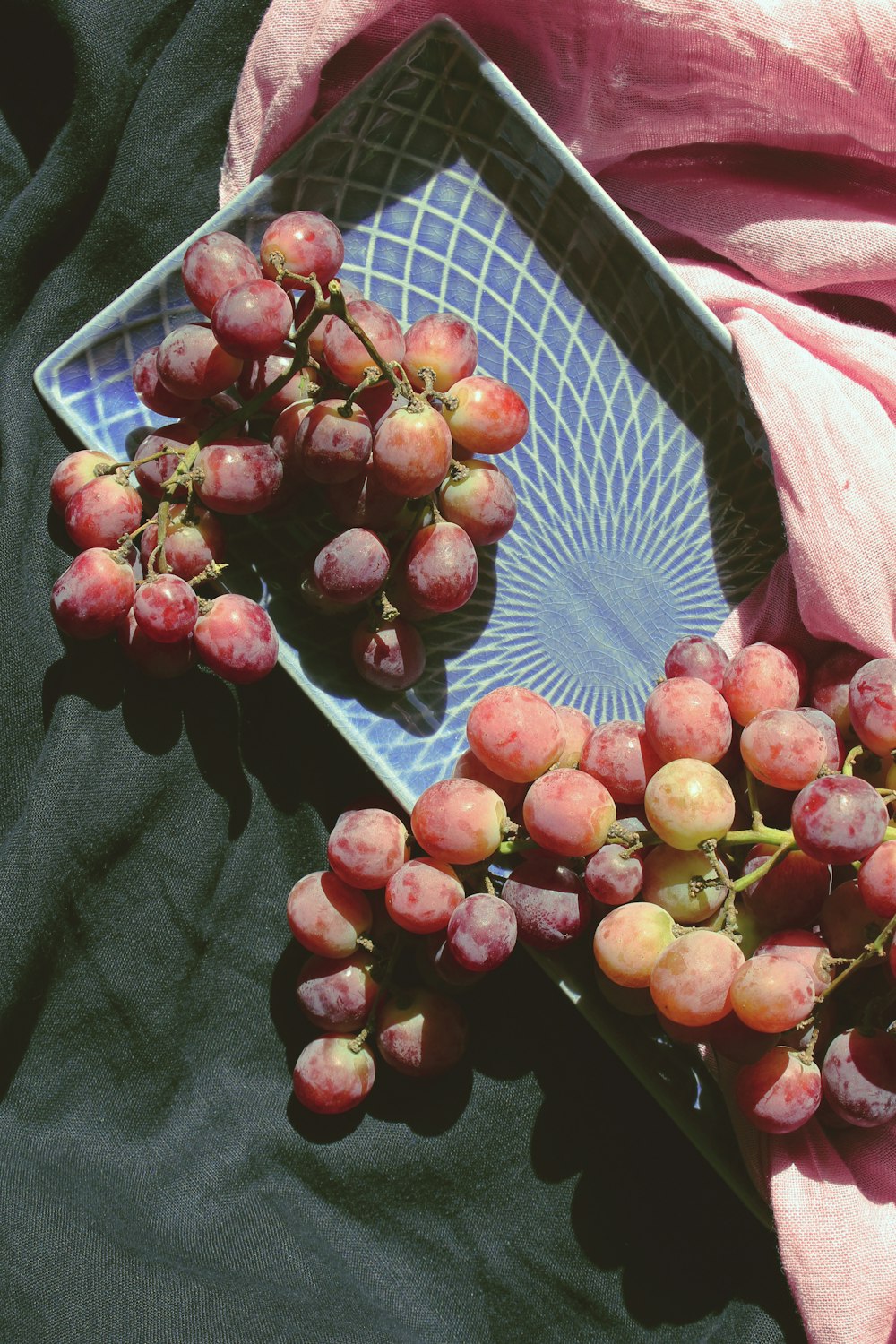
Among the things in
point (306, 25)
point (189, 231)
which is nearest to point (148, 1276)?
point (189, 231)

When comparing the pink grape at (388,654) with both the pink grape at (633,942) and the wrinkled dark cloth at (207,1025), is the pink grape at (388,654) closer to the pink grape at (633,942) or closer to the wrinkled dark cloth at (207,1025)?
the wrinkled dark cloth at (207,1025)

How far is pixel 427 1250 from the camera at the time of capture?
0.72 m

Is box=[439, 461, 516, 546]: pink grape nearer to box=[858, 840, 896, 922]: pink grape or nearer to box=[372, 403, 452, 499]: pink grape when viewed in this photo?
box=[372, 403, 452, 499]: pink grape

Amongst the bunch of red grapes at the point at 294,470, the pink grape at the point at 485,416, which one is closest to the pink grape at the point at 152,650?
the bunch of red grapes at the point at 294,470

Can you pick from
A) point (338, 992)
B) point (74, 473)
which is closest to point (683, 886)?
point (338, 992)

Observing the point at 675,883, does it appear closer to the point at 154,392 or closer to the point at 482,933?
the point at 482,933

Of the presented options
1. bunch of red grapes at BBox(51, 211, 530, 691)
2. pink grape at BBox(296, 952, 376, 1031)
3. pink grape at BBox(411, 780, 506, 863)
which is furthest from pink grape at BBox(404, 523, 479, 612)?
pink grape at BBox(296, 952, 376, 1031)

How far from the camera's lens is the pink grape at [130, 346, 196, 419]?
66 centimetres

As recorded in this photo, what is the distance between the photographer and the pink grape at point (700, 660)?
0.67m

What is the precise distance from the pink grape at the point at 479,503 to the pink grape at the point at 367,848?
181mm

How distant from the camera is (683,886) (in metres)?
0.62

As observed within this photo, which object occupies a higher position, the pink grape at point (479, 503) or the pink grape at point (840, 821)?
the pink grape at point (479, 503)

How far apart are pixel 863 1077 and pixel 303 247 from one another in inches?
22.2

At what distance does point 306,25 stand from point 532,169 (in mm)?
169
